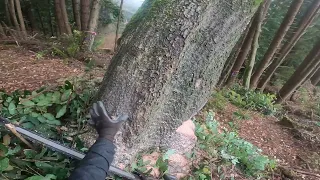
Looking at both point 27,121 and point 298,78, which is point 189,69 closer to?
point 27,121

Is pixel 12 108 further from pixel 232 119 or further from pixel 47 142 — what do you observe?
pixel 232 119

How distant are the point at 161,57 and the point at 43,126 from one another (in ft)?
3.83

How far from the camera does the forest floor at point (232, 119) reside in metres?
4.10

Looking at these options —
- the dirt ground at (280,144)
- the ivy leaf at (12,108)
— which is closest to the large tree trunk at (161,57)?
the ivy leaf at (12,108)

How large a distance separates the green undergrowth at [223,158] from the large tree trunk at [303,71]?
5717mm

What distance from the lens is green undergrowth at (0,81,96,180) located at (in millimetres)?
1937

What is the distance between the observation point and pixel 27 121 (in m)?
2.33

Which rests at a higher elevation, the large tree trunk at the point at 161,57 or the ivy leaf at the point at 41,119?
the large tree trunk at the point at 161,57

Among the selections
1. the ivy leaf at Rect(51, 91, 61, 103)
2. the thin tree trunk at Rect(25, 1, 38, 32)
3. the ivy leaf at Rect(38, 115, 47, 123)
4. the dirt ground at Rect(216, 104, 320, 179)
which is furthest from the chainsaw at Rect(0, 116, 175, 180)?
the thin tree trunk at Rect(25, 1, 38, 32)

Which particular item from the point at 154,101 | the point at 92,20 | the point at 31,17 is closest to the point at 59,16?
the point at 92,20

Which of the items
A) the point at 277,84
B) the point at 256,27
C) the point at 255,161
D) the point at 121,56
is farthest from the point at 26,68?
the point at 277,84

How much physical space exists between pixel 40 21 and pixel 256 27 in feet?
29.1

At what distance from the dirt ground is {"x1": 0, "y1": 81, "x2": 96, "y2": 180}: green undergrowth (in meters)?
3.19

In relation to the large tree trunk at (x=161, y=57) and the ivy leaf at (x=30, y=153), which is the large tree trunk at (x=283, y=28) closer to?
the large tree trunk at (x=161, y=57)
